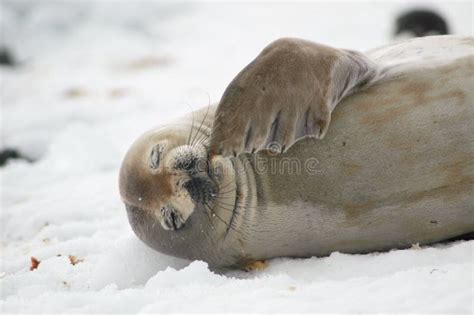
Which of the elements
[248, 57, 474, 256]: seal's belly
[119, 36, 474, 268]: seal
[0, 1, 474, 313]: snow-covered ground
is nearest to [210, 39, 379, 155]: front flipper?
[119, 36, 474, 268]: seal

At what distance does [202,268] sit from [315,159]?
0.64m

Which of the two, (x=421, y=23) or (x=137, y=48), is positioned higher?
(x=421, y=23)

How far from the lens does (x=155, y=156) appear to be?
9.62 feet

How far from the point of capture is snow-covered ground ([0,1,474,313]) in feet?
7.76

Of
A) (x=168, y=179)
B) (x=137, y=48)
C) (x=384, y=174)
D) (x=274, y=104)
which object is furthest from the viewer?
(x=137, y=48)

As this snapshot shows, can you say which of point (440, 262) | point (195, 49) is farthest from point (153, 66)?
point (440, 262)

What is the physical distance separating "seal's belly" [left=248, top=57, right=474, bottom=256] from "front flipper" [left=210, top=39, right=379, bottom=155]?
0.20 metres

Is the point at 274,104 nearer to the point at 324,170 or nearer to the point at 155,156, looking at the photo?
the point at 324,170

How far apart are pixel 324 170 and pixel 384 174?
0.24 meters

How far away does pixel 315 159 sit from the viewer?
276 cm

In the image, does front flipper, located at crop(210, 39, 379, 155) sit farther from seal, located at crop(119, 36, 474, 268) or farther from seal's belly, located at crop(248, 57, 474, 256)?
seal's belly, located at crop(248, 57, 474, 256)

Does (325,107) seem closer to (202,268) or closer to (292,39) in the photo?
(292,39)

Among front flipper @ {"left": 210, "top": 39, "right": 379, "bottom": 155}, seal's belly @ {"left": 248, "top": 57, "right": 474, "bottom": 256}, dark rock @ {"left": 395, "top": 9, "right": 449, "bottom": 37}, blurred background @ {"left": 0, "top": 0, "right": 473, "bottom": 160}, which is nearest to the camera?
front flipper @ {"left": 210, "top": 39, "right": 379, "bottom": 155}

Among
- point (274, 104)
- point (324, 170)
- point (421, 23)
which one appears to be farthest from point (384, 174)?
point (421, 23)
